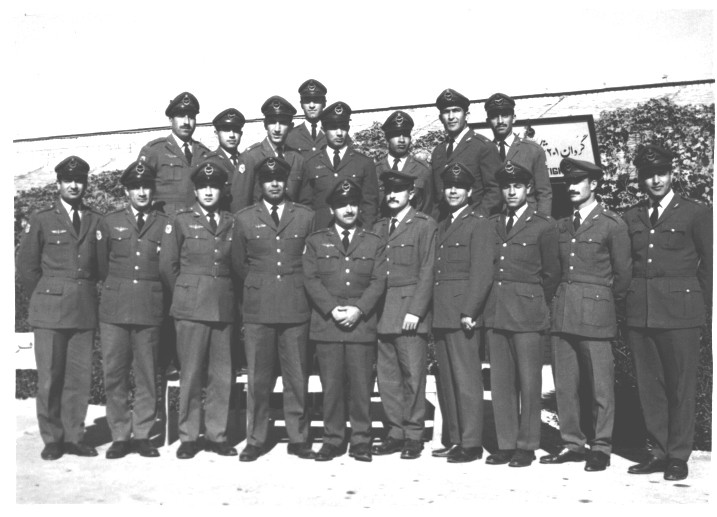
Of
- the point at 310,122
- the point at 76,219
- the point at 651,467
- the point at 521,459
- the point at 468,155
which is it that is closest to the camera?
the point at 651,467

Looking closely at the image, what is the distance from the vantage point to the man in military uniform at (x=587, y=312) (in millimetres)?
5219

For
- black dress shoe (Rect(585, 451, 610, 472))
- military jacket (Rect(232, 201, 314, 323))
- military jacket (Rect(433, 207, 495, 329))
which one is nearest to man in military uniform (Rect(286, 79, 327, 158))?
military jacket (Rect(232, 201, 314, 323))

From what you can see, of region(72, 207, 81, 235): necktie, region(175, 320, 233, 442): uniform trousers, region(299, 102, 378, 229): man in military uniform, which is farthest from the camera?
region(299, 102, 378, 229): man in military uniform

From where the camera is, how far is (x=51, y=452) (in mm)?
5477

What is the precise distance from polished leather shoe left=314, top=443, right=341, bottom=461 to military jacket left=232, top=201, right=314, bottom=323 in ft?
3.05

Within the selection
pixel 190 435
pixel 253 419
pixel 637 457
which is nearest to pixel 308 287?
pixel 253 419

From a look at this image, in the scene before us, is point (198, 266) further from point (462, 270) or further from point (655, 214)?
point (655, 214)

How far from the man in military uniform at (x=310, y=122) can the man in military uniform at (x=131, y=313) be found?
1.34 meters

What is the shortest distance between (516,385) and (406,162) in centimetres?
198

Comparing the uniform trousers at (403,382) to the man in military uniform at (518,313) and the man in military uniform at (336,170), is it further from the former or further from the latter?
the man in military uniform at (336,170)

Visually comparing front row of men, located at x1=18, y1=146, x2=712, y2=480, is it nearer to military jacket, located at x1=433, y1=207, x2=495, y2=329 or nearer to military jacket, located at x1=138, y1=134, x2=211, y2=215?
military jacket, located at x1=433, y1=207, x2=495, y2=329

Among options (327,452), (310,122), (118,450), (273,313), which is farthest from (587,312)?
(118,450)

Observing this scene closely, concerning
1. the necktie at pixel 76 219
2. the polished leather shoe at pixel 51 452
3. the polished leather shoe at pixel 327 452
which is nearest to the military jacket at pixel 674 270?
the polished leather shoe at pixel 327 452

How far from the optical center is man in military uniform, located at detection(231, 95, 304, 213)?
5.96 metres
